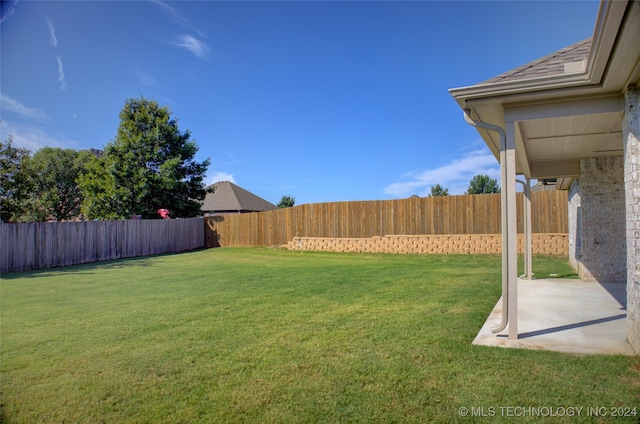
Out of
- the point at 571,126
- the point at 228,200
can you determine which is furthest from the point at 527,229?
the point at 228,200

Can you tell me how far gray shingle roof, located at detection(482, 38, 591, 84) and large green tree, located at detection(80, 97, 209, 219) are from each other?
72.1ft

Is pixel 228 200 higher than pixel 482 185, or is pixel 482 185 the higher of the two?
pixel 482 185

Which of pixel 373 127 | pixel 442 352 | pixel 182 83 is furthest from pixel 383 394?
pixel 373 127

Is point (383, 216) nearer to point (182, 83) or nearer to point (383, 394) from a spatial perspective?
point (182, 83)

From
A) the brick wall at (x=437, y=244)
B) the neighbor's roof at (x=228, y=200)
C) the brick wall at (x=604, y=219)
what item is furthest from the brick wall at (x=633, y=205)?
the neighbor's roof at (x=228, y=200)

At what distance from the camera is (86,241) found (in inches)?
673

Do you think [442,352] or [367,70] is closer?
[442,352]

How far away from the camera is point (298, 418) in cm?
271

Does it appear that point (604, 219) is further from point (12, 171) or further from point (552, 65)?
point (12, 171)

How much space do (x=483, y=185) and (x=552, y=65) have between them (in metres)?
41.1

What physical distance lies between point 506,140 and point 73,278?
1155cm

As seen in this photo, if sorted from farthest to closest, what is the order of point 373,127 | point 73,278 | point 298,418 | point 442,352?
point 373,127
point 73,278
point 442,352
point 298,418

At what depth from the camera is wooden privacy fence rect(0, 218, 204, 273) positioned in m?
14.0

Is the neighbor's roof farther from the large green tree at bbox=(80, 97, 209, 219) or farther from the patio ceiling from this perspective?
the patio ceiling
